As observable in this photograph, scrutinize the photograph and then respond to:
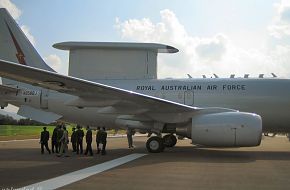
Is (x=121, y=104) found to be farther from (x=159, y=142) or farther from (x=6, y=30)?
(x=6, y=30)

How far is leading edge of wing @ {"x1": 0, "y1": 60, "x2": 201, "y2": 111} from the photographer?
12219 millimetres

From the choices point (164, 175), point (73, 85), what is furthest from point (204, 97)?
point (164, 175)

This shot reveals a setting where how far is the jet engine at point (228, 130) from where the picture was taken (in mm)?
14125

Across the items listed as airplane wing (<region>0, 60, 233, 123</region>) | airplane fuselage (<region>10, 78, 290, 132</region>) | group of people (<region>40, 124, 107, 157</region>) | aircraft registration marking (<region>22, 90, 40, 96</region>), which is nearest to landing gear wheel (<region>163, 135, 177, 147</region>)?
airplane fuselage (<region>10, 78, 290, 132</region>)

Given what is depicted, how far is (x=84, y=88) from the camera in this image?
13922mm

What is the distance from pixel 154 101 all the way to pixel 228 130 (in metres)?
3.13

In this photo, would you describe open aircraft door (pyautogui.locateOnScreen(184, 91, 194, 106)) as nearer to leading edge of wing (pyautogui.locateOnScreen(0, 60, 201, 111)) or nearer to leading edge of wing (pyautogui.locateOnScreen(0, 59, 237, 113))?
leading edge of wing (pyautogui.locateOnScreen(0, 59, 237, 113))

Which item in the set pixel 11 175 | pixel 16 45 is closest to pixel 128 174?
pixel 11 175

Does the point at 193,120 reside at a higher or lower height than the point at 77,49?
lower

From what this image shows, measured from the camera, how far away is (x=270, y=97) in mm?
16953

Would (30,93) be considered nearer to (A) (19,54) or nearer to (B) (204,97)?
(A) (19,54)

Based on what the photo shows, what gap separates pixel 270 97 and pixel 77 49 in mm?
21636

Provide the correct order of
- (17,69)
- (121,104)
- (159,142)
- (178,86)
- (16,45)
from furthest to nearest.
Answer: (16,45) → (178,86) → (159,142) → (121,104) → (17,69)

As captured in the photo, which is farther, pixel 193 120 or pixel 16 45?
pixel 16 45
